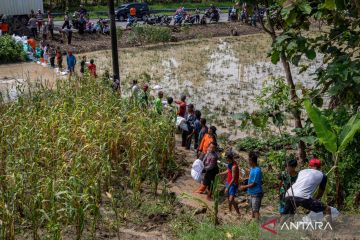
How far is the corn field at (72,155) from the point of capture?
252 inches

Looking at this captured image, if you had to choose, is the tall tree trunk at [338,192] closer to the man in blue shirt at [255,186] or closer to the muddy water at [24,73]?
the man in blue shirt at [255,186]

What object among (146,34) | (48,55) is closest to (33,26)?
(48,55)

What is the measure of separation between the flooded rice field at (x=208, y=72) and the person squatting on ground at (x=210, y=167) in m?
3.54

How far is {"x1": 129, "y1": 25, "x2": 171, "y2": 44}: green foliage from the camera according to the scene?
977 inches

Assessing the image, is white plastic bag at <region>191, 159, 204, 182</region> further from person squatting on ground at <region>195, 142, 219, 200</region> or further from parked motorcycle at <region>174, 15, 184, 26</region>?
parked motorcycle at <region>174, 15, 184, 26</region>

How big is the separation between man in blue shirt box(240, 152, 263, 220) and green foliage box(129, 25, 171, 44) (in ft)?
59.7

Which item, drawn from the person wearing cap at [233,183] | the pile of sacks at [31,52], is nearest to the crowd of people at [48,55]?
the pile of sacks at [31,52]

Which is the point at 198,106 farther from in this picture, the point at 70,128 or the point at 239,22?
the point at 239,22

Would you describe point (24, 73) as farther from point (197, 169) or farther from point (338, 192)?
point (338, 192)

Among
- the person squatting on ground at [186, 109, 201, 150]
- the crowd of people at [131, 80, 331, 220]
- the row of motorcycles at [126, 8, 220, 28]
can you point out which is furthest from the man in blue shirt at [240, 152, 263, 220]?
the row of motorcycles at [126, 8, 220, 28]

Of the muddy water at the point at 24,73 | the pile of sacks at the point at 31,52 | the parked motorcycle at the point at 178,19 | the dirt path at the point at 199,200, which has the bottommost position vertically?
the dirt path at the point at 199,200

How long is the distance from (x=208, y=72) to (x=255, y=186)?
12.1 metres

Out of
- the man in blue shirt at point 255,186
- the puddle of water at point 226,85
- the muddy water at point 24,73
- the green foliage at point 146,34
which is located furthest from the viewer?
the green foliage at point 146,34

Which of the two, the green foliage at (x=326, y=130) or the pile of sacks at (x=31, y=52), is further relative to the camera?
the pile of sacks at (x=31, y=52)
